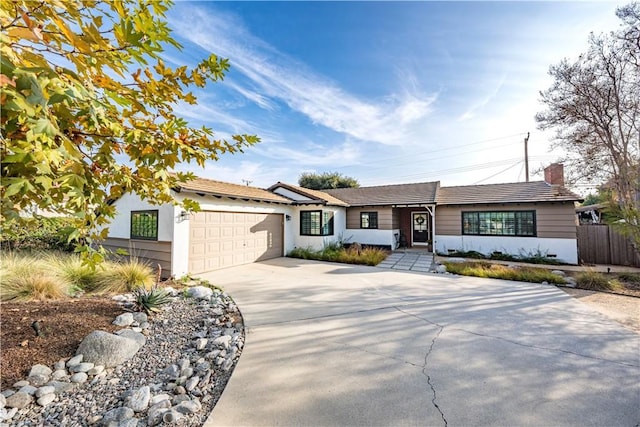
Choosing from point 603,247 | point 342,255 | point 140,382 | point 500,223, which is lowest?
point 140,382

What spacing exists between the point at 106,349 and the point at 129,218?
7.61m

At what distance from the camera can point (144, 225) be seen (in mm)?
8852

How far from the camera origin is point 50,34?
51.3 inches

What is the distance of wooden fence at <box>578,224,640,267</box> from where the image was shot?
33.0 feet

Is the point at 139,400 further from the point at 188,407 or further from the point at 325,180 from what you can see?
Result: the point at 325,180

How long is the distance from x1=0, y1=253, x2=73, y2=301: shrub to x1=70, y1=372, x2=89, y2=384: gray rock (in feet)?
9.50

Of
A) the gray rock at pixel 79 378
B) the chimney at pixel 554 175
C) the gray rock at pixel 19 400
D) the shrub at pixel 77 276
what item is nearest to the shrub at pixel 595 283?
the chimney at pixel 554 175

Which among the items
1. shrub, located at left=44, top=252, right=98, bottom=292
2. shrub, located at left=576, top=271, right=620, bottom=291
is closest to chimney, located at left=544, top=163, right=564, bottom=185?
shrub, located at left=576, top=271, right=620, bottom=291

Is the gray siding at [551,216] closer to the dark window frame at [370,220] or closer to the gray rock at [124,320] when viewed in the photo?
the dark window frame at [370,220]

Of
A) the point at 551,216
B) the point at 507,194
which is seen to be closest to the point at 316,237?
the point at 507,194

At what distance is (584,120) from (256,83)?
10759mm

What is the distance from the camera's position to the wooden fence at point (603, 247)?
10055 mm

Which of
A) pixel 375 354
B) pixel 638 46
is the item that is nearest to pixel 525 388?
pixel 375 354

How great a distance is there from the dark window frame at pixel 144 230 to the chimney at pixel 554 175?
15198 millimetres
